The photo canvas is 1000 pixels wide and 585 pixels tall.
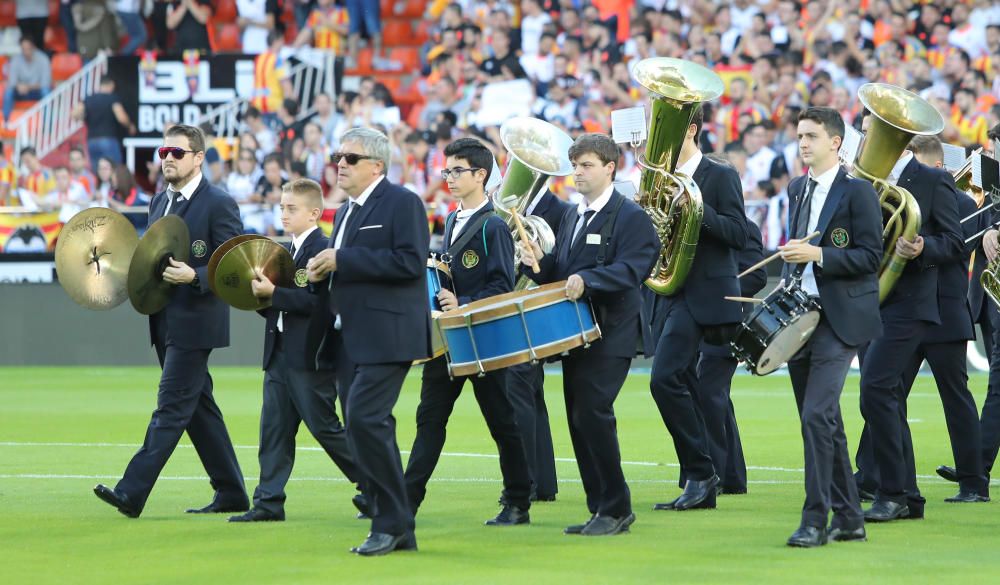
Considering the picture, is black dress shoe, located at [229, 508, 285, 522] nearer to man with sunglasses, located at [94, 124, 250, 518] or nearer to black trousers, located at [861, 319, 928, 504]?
man with sunglasses, located at [94, 124, 250, 518]

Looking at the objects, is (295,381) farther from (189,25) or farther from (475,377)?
(189,25)

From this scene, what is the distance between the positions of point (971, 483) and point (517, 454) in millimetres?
2691

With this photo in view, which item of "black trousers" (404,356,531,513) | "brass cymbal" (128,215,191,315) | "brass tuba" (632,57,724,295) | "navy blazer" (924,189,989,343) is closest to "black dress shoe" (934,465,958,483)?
"navy blazer" (924,189,989,343)

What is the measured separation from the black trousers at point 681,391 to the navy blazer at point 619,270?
87 centimetres

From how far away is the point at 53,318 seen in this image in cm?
1977

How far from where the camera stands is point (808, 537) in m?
7.18

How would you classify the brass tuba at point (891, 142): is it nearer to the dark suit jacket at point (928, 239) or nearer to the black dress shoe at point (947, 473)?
the dark suit jacket at point (928, 239)

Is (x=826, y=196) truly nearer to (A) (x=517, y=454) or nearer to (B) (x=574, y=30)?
(A) (x=517, y=454)

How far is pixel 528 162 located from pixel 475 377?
5.65 ft

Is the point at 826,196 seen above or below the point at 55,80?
above

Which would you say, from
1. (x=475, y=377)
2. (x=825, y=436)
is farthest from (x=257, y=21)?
(x=825, y=436)

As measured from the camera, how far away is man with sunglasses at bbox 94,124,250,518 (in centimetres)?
842

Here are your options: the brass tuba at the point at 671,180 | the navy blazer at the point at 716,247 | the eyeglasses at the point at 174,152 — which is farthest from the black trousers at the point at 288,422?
the navy blazer at the point at 716,247

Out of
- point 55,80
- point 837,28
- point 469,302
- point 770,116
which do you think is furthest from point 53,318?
point 469,302
